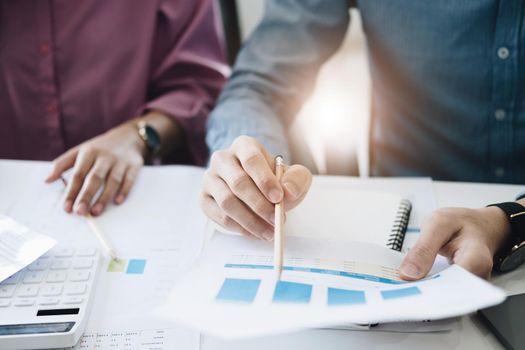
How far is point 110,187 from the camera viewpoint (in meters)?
0.82

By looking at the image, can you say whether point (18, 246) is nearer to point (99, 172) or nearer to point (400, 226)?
point (99, 172)

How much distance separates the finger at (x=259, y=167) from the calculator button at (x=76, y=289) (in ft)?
0.74

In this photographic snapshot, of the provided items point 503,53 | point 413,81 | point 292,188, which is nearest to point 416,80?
point 413,81

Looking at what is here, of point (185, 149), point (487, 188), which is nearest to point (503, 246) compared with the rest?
point (487, 188)

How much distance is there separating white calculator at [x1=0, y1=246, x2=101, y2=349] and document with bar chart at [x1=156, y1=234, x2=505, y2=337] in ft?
0.43

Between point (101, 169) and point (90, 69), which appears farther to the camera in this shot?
point (90, 69)

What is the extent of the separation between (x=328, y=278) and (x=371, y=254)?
0.08 m

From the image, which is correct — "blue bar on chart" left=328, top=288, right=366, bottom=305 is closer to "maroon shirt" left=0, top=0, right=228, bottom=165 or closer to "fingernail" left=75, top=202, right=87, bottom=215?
"fingernail" left=75, top=202, right=87, bottom=215

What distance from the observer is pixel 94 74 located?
42.6 inches

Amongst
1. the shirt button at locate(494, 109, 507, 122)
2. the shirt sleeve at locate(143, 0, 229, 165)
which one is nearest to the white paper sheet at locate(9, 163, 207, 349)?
the shirt sleeve at locate(143, 0, 229, 165)

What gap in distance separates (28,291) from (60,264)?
2.2 inches

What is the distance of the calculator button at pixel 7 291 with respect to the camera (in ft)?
2.00

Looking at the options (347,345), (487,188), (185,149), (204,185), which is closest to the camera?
(347,345)

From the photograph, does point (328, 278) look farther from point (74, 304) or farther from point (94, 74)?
point (94, 74)
